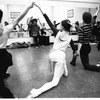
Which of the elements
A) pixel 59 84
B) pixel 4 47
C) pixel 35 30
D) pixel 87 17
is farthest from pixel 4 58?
pixel 35 30

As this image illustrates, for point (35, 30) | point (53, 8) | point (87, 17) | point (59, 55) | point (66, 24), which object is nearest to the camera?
point (59, 55)

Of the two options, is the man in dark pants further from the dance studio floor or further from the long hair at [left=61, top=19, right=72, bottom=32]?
the long hair at [left=61, top=19, right=72, bottom=32]

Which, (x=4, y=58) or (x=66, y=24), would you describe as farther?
(x=66, y=24)

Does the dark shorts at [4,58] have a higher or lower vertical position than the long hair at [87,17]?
lower

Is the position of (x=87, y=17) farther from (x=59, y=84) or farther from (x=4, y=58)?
(x=4, y=58)

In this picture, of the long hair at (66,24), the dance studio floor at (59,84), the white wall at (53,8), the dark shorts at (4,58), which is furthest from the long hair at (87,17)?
the white wall at (53,8)

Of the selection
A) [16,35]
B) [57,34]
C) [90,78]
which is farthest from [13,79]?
[16,35]

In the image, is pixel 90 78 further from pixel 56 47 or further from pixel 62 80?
pixel 56 47

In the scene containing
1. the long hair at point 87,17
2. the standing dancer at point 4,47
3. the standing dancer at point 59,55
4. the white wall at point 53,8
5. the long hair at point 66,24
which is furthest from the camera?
the white wall at point 53,8

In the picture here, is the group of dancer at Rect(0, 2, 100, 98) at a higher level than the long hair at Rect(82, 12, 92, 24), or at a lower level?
lower

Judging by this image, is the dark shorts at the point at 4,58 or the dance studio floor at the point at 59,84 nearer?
the dark shorts at the point at 4,58

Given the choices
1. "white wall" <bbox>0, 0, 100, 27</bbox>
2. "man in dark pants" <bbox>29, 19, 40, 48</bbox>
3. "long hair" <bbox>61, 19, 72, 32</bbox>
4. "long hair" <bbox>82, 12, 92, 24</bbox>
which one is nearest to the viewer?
"long hair" <bbox>61, 19, 72, 32</bbox>

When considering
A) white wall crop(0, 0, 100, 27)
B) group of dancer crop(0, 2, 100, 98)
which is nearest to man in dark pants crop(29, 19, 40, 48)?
white wall crop(0, 0, 100, 27)

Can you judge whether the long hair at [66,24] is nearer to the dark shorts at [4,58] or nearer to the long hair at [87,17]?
the long hair at [87,17]
